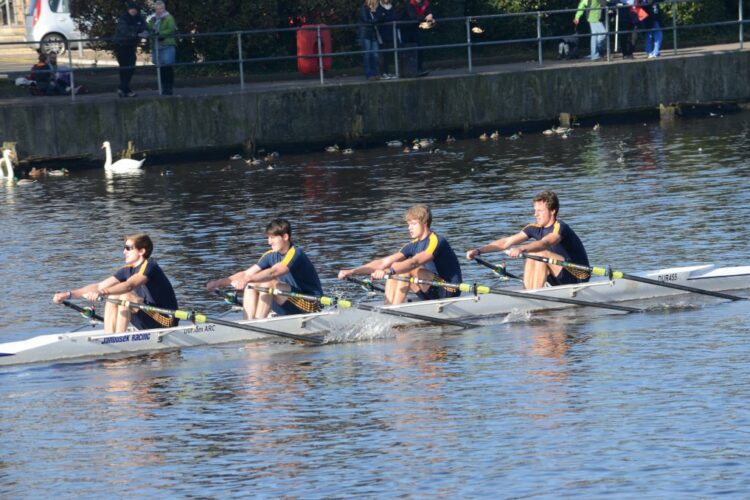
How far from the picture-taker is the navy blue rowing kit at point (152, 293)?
17609 millimetres

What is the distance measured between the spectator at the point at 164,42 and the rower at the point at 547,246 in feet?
47.8

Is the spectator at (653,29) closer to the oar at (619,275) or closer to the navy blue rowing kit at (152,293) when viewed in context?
the oar at (619,275)

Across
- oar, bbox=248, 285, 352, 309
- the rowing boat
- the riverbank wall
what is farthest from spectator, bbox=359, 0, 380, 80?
oar, bbox=248, 285, 352, 309

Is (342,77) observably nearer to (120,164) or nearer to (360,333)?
(120,164)

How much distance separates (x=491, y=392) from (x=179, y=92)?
21110 mm

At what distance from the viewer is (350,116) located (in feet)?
117

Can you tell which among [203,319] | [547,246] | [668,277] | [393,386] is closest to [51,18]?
[547,246]

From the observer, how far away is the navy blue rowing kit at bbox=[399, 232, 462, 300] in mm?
18734

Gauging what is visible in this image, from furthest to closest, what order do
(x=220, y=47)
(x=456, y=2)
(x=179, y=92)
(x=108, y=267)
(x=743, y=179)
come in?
1. (x=456, y=2)
2. (x=220, y=47)
3. (x=179, y=92)
4. (x=743, y=179)
5. (x=108, y=267)

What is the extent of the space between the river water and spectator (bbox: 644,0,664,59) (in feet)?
33.1

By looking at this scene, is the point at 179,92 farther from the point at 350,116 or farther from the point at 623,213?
the point at 623,213

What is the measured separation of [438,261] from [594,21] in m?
20.3

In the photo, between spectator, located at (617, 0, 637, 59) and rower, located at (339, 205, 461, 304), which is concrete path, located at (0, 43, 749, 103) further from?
rower, located at (339, 205, 461, 304)

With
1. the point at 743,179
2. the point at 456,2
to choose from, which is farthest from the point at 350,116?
the point at 743,179
